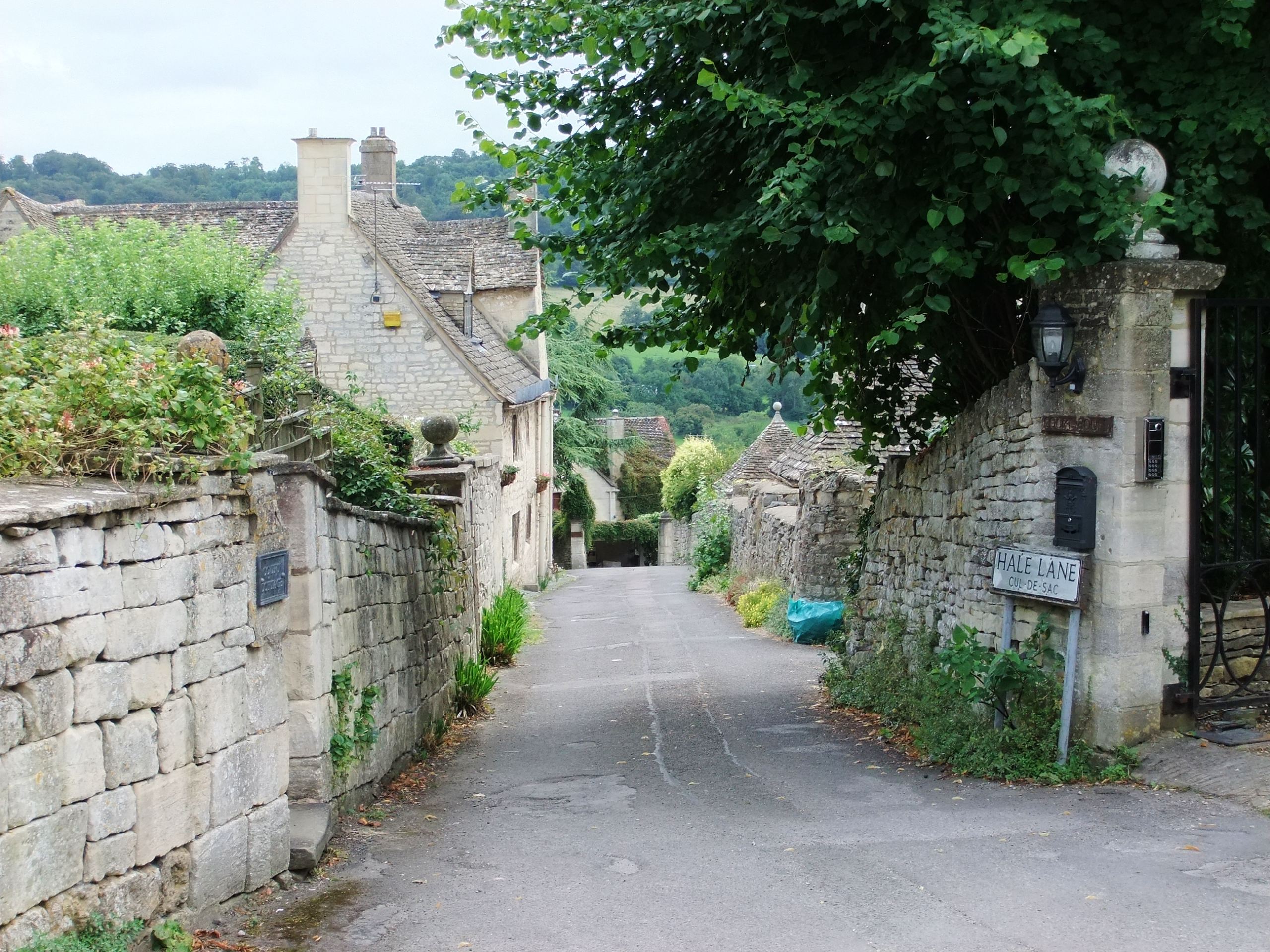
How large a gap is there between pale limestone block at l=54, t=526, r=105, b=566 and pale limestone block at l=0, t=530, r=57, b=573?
39 mm

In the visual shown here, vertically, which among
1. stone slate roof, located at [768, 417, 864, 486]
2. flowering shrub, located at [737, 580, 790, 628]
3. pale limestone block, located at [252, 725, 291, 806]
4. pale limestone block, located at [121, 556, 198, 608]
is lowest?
flowering shrub, located at [737, 580, 790, 628]

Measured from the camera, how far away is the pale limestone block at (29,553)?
397 centimetres

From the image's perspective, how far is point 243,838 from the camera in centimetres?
578

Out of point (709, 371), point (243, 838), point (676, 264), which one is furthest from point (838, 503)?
point (709, 371)

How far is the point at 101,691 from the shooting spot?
4.59m

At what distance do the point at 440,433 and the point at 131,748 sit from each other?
8.37 metres

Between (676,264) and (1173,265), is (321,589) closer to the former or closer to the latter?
(676,264)

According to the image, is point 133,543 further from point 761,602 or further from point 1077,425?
point 761,602

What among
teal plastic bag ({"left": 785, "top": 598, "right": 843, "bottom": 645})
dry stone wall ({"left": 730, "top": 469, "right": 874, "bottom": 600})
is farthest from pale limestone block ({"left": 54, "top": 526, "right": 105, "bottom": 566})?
teal plastic bag ({"left": 785, "top": 598, "right": 843, "bottom": 645})

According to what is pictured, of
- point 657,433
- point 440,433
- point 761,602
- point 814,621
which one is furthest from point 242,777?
point 657,433

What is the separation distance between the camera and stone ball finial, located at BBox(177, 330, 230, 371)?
18.6 ft

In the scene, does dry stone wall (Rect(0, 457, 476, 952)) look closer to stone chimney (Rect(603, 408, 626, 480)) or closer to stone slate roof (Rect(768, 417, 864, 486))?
stone slate roof (Rect(768, 417, 864, 486))

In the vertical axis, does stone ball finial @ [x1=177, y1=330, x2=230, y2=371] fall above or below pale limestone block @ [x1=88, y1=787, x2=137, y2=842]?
above

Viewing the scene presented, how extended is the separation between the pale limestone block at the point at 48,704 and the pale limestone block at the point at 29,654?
0.12ft
